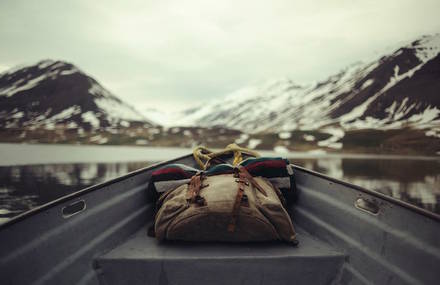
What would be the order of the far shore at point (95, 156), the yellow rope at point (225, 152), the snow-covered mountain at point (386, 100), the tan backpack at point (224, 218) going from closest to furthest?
the tan backpack at point (224, 218) → the yellow rope at point (225, 152) → the far shore at point (95, 156) → the snow-covered mountain at point (386, 100)

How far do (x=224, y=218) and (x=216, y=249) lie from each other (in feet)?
1.02

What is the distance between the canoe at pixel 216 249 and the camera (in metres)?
1.98

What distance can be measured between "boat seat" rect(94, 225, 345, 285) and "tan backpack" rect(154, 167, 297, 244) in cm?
15

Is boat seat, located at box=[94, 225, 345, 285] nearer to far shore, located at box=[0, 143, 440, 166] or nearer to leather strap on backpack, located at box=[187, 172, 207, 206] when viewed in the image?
leather strap on backpack, located at box=[187, 172, 207, 206]

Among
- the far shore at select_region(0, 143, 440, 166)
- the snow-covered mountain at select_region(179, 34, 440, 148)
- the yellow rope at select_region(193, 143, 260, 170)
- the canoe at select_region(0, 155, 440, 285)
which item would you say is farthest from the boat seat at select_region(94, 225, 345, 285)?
the snow-covered mountain at select_region(179, 34, 440, 148)

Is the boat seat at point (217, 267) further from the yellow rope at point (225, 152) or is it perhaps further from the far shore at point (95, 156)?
the far shore at point (95, 156)

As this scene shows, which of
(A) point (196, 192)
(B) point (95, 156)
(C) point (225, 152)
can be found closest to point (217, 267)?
(A) point (196, 192)

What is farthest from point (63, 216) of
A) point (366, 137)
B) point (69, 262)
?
point (366, 137)

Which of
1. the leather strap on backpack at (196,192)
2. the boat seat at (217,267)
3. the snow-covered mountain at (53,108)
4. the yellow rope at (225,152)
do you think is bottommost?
the boat seat at (217,267)

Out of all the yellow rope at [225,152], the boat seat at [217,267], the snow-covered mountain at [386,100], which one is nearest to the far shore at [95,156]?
the yellow rope at [225,152]

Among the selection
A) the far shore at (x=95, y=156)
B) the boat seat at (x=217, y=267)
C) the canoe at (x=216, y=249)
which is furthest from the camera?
the far shore at (x=95, y=156)

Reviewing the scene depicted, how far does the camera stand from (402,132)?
80.4 metres

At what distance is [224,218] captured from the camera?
2697 millimetres

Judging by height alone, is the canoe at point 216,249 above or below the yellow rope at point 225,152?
below
